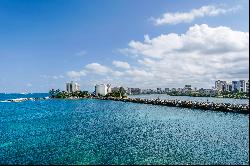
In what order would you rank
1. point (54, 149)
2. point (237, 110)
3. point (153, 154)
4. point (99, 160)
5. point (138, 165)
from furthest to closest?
point (237, 110), point (54, 149), point (153, 154), point (99, 160), point (138, 165)

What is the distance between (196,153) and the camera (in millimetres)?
38469

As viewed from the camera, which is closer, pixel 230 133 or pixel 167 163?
pixel 167 163

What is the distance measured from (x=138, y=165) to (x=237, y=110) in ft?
267

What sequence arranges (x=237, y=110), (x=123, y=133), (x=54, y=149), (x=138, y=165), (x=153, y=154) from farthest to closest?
(x=237, y=110)
(x=123, y=133)
(x=54, y=149)
(x=153, y=154)
(x=138, y=165)

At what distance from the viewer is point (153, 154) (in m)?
38.1

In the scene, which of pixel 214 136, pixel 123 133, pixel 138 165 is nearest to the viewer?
pixel 138 165

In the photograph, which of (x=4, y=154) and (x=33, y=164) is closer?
(x=33, y=164)

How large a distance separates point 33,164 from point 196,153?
733 inches

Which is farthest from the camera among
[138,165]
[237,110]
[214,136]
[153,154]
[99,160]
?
[237,110]

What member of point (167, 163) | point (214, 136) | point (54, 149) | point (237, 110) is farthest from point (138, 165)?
point (237, 110)

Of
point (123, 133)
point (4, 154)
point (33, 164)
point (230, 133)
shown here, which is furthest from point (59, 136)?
point (230, 133)

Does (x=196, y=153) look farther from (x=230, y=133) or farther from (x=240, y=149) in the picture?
(x=230, y=133)

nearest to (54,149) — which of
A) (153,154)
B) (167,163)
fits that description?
(153,154)

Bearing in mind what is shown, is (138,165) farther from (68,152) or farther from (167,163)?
(68,152)
